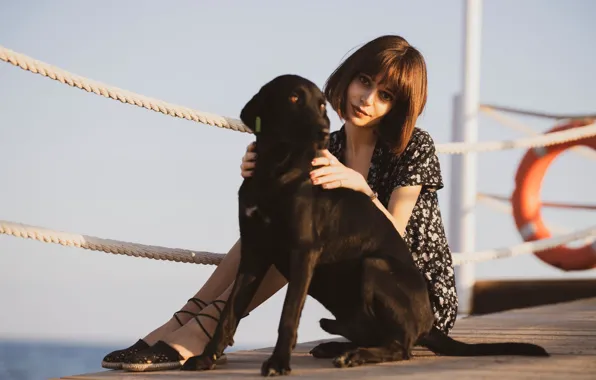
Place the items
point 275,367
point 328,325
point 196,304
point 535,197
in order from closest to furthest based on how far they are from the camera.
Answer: point 275,367, point 328,325, point 196,304, point 535,197

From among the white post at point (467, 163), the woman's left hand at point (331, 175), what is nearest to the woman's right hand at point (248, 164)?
the woman's left hand at point (331, 175)

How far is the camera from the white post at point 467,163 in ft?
17.7

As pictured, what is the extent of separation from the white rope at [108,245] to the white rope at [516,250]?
1.64m

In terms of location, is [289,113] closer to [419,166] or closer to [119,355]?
[419,166]

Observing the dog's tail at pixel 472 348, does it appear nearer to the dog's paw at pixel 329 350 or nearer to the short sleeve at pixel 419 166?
the dog's paw at pixel 329 350

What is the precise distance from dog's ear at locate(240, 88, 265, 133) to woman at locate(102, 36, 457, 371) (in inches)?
16.4

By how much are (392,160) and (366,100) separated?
0.73 ft

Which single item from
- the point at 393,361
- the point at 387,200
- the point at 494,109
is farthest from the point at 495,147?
the point at 393,361

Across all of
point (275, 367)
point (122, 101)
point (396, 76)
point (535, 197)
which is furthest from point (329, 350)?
point (535, 197)

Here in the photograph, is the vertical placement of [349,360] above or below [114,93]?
below

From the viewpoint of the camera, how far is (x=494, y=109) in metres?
5.88

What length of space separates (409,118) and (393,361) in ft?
2.54

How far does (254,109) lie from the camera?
87.0 inches

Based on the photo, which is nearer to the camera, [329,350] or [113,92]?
[329,350]
